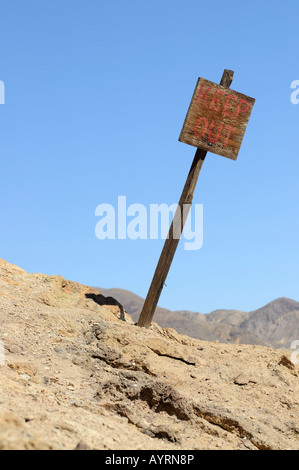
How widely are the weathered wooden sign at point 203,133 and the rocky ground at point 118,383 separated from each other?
76cm

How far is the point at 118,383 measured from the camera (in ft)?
19.3

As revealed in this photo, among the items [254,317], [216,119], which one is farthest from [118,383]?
[254,317]

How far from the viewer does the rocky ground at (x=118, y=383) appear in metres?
4.57

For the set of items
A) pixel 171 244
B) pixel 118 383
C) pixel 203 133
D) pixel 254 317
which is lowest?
pixel 254 317

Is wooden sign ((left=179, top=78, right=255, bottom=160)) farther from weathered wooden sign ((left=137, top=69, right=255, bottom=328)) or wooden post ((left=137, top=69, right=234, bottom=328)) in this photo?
wooden post ((left=137, top=69, right=234, bottom=328))

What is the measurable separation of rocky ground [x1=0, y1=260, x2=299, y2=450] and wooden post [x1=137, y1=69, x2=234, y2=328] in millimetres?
357

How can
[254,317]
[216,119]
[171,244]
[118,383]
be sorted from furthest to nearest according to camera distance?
[254,317] < [216,119] < [171,244] < [118,383]

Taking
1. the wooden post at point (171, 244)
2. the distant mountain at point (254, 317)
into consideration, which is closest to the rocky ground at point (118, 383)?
the wooden post at point (171, 244)

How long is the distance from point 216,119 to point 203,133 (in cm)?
34

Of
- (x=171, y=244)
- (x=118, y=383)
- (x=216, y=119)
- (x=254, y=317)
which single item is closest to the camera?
(x=118, y=383)

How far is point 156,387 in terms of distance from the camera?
19.2 ft

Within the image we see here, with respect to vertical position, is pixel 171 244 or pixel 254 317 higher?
pixel 171 244

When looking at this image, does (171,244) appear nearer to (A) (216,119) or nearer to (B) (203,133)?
(B) (203,133)
